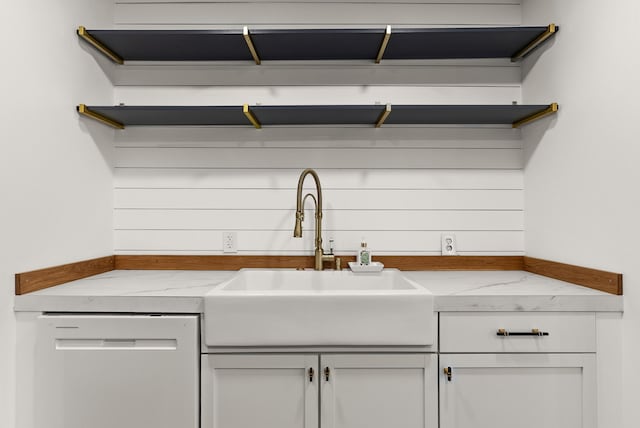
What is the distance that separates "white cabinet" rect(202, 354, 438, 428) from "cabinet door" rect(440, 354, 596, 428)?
3.8 inches

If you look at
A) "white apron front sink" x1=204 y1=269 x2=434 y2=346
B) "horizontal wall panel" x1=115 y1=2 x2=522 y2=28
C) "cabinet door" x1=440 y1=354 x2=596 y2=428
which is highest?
"horizontal wall panel" x1=115 y1=2 x2=522 y2=28

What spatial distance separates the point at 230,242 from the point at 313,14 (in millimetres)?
1264

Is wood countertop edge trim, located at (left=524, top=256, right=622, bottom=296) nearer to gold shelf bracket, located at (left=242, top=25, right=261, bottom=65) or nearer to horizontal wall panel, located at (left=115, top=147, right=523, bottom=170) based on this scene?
horizontal wall panel, located at (left=115, top=147, right=523, bottom=170)

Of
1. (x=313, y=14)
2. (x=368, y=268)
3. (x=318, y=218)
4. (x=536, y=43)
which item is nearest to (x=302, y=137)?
(x=318, y=218)

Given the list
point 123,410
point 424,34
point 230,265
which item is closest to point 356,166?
point 424,34

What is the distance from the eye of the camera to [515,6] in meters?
2.15

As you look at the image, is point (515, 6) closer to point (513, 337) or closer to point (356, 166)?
point (356, 166)

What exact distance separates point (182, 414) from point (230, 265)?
0.81 m

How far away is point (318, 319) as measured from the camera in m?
1.44

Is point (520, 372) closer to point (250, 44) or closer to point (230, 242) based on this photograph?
point (230, 242)

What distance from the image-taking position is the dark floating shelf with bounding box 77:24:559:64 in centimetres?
181

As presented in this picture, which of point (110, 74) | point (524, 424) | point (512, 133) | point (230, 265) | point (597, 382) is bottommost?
point (524, 424)

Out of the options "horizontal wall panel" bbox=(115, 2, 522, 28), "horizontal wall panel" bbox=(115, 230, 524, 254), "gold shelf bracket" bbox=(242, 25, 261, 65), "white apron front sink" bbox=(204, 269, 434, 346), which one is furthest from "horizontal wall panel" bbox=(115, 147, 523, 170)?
"white apron front sink" bbox=(204, 269, 434, 346)

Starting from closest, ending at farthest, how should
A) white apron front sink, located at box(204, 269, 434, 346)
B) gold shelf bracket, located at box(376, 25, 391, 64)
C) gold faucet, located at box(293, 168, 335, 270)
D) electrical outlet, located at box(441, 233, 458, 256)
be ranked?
white apron front sink, located at box(204, 269, 434, 346)
gold shelf bracket, located at box(376, 25, 391, 64)
gold faucet, located at box(293, 168, 335, 270)
electrical outlet, located at box(441, 233, 458, 256)
